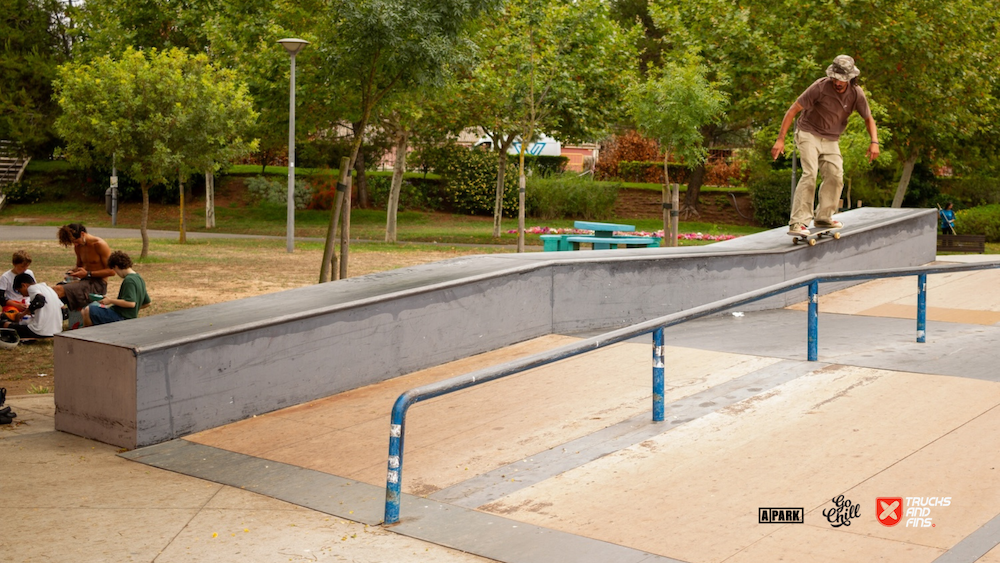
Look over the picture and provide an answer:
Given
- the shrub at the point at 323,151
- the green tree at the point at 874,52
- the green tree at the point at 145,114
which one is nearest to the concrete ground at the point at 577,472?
the green tree at the point at 145,114

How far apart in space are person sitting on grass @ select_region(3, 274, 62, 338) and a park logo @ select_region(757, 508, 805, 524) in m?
7.71

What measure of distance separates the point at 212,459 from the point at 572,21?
20.1 meters

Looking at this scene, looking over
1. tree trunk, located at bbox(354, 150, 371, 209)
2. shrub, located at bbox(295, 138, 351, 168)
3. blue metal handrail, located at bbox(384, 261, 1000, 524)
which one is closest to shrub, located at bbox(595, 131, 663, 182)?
tree trunk, located at bbox(354, 150, 371, 209)

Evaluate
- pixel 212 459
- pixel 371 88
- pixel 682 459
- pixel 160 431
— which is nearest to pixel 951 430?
pixel 682 459

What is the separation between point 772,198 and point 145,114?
2316cm

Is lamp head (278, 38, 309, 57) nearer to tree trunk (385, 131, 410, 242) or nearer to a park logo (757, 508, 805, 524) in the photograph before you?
tree trunk (385, 131, 410, 242)

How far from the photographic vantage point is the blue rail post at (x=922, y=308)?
826cm

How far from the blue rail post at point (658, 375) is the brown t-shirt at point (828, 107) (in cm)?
514

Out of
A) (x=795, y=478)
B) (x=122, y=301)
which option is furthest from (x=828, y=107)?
(x=122, y=301)

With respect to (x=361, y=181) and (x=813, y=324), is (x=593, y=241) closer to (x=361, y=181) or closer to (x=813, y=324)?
(x=813, y=324)

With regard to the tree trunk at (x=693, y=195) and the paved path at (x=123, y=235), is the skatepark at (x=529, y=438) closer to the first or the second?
the paved path at (x=123, y=235)

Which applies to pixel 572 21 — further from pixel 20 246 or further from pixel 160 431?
pixel 160 431

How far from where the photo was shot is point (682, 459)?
5.54 m

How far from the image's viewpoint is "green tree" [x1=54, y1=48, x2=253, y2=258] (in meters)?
19.4
